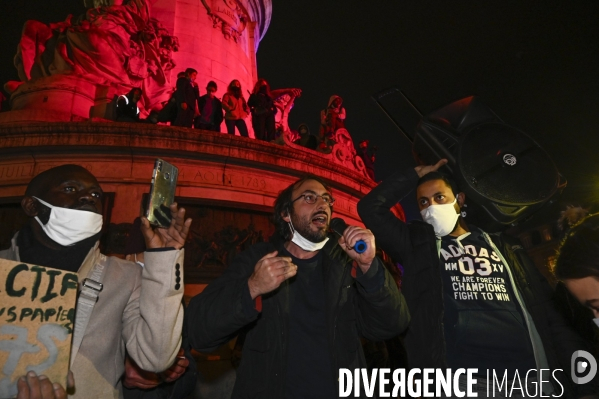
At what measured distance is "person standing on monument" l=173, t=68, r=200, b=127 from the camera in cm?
1045

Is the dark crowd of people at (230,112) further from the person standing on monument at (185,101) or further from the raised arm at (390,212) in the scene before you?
the raised arm at (390,212)

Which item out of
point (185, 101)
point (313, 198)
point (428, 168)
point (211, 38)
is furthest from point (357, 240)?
point (211, 38)

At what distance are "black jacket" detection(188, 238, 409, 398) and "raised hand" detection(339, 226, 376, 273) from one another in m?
0.07

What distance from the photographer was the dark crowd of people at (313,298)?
85.4 inches

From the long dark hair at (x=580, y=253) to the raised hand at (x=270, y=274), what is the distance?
155 cm

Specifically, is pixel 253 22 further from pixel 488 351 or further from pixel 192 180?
pixel 488 351

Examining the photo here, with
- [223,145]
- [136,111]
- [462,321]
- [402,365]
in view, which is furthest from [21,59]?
[462,321]

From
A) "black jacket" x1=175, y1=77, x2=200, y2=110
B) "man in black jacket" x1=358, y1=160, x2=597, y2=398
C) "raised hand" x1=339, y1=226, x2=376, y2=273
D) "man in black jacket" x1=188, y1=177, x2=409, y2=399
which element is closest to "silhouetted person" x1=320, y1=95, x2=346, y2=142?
"black jacket" x1=175, y1=77, x2=200, y2=110

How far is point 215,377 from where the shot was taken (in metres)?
4.96

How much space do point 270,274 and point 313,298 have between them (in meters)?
0.63

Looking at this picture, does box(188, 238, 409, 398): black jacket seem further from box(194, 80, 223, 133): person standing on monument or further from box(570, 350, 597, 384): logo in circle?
box(194, 80, 223, 133): person standing on monument

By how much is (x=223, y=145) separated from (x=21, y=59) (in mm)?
7240

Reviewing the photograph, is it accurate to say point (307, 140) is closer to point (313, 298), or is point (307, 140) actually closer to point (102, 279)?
point (313, 298)

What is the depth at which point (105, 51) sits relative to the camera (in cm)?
1126
